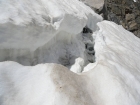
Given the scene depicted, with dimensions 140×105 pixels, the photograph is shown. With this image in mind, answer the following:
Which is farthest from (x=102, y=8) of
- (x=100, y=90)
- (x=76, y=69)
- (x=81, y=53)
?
(x=100, y=90)

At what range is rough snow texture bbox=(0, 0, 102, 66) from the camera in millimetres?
1723

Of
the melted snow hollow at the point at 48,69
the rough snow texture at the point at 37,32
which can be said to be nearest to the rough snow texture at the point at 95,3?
the rough snow texture at the point at 37,32

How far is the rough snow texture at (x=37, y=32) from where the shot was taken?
1723 millimetres

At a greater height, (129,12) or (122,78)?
(122,78)

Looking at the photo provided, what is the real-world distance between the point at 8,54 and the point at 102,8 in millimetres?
4585

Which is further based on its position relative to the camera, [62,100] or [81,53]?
[81,53]

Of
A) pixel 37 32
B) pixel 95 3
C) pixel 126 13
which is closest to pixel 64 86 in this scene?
pixel 37 32

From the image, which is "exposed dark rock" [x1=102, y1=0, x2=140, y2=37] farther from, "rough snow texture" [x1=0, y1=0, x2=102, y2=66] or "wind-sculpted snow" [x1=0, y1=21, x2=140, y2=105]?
"wind-sculpted snow" [x1=0, y1=21, x2=140, y2=105]

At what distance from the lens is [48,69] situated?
163 centimetres

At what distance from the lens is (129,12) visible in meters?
15.6

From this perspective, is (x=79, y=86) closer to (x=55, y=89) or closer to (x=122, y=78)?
(x=55, y=89)

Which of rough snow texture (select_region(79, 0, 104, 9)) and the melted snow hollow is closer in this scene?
the melted snow hollow

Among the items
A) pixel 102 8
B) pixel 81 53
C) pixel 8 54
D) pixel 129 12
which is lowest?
pixel 129 12

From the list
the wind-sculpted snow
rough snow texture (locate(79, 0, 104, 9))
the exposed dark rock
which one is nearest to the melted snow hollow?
the wind-sculpted snow
